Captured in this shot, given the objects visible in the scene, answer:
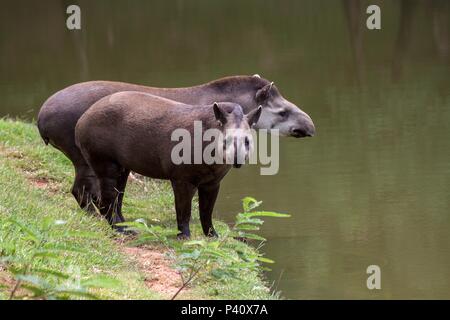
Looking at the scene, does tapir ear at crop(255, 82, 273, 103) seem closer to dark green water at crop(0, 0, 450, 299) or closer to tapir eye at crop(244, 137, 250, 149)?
dark green water at crop(0, 0, 450, 299)

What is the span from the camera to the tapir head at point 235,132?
769 centimetres

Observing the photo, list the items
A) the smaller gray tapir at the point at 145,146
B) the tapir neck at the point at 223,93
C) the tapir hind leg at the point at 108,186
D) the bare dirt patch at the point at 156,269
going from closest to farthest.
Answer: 1. the bare dirt patch at the point at 156,269
2. the smaller gray tapir at the point at 145,146
3. the tapir hind leg at the point at 108,186
4. the tapir neck at the point at 223,93

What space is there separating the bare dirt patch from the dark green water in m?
1.22

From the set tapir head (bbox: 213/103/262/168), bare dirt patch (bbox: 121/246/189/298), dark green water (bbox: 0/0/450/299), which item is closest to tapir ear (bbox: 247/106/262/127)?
tapir head (bbox: 213/103/262/168)

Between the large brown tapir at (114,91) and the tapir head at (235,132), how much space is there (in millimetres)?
1348

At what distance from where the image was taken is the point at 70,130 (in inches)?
361

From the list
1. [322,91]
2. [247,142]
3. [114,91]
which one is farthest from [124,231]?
[322,91]

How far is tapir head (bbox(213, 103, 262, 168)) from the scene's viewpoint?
7688mm

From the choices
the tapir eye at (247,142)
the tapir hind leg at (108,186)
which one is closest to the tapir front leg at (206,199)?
the tapir hind leg at (108,186)

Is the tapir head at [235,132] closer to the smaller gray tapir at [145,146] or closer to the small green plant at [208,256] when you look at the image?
the smaller gray tapir at [145,146]

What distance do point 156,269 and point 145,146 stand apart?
59.1 inches

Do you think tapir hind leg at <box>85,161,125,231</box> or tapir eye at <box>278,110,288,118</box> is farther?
tapir eye at <box>278,110,288,118</box>
